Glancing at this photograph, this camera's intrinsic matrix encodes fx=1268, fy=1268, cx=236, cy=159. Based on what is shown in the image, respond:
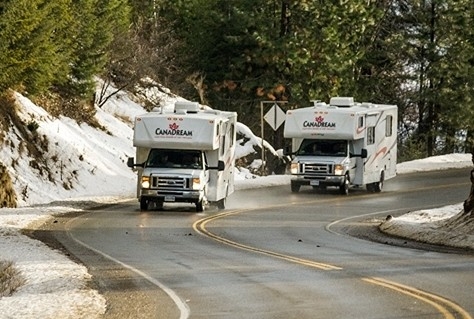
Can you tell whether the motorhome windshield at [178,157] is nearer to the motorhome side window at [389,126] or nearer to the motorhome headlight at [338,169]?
the motorhome headlight at [338,169]

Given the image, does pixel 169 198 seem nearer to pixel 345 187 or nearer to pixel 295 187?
pixel 345 187

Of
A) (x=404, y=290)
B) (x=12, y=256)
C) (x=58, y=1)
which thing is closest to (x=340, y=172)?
(x=58, y=1)

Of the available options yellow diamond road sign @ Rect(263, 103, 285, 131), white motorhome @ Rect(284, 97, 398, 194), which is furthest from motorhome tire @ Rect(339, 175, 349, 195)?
yellow diamond road sign @ Rect(263, 103, 285, 131)

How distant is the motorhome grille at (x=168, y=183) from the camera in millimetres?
37625

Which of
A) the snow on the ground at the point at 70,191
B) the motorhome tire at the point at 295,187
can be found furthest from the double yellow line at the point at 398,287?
the motorhome tire at the point at 295,187

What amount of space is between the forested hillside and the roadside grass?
117 feet

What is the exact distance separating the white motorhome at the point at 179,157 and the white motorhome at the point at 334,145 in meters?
6.14

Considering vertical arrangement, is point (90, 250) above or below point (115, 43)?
below

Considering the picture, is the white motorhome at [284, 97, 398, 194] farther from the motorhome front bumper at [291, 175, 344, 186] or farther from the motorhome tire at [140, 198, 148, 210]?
the motorhome tire at [140, 198, 148, 210]

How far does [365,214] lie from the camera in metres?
38.8

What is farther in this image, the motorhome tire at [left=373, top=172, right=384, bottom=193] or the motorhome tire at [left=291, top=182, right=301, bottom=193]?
the motorhome tire at [left=373, top=172, right=384, bottom=193]

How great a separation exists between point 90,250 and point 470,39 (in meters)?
42.7

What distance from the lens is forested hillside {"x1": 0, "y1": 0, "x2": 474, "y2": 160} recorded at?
6681cm

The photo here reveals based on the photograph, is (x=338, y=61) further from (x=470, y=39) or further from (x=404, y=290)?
(x=404, y=290)
